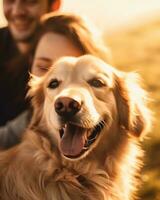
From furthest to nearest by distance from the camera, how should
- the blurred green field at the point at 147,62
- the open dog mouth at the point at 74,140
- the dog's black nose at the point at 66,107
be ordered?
1. the blurred green field at the point at 147,62
2. the open dog mouth at the point at 74,140
3. the dog's black nose at the point at 66,107

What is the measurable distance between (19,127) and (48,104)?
830 millimetres

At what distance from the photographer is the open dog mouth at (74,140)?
252 cm

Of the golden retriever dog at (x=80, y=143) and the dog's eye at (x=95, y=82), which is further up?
the dog's eye at (x=95, y=82)

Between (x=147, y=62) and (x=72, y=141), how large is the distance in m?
2.93

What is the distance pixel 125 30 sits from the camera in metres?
5.64

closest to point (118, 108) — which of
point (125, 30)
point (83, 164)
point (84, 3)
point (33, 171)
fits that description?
point (83, 164)

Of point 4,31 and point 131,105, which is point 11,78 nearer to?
point 4,31

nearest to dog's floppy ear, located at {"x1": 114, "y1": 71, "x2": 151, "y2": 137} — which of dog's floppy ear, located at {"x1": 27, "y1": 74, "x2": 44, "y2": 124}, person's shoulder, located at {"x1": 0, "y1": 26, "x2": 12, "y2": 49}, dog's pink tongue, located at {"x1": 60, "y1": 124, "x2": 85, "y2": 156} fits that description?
dog's pink tongue, located at {"x1": 60, "y1": 124, "x2": 85, "y2": 156}

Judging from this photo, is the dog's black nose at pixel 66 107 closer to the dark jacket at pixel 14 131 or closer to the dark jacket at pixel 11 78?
the dark jacket at pixel 14 131

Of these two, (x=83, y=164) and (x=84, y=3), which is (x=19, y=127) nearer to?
(x=83, y=164)

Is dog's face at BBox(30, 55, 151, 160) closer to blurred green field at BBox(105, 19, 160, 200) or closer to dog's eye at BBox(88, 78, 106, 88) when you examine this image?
dog's eye at BBox(88, 78, 106, 88)

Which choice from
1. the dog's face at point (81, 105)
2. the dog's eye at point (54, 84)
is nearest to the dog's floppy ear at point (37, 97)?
the dog's face at point (81, 105)

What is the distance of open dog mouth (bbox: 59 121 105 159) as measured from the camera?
2.52 meters

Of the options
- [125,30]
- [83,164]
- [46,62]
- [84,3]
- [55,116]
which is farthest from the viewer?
[125,30]
